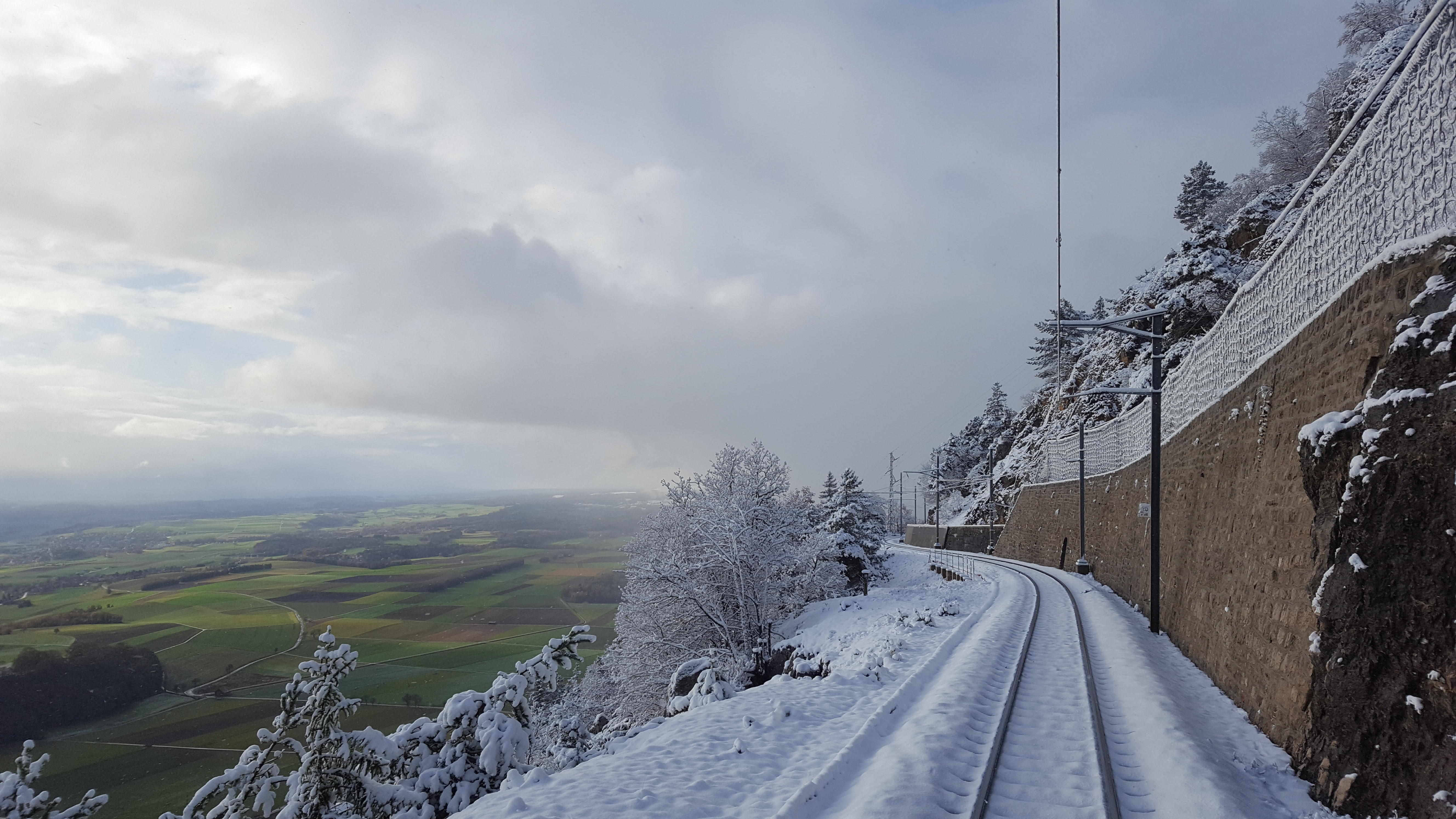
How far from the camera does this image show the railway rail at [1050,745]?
18.6 feet

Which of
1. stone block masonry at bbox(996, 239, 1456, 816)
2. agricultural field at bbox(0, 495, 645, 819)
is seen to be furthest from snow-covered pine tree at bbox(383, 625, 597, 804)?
stone block masonry at bbox(996, 239, 1456, 816)

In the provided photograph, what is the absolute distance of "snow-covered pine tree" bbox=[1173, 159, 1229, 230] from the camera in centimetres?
5038

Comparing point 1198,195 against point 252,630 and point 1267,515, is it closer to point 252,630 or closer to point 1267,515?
point 1267,515

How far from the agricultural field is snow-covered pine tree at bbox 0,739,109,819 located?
2.35 m

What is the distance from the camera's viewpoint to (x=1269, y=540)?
8.14 metres

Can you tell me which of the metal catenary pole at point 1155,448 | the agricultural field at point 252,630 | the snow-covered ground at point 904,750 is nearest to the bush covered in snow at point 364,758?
the agricultural field at point 252,630

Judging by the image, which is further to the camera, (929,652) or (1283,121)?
(1283,121)

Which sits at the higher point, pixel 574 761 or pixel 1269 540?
pixel 1269 540

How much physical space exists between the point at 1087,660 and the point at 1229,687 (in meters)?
2.52

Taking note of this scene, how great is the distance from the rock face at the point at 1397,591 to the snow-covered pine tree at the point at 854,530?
24.6 m

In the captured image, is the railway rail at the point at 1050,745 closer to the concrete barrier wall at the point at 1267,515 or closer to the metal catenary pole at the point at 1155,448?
the concrete barrier wall at the point at 1267,515

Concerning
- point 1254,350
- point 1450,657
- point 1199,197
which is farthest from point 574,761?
point 1199,197

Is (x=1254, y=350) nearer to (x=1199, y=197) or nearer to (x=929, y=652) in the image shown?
(x=929, y=652)

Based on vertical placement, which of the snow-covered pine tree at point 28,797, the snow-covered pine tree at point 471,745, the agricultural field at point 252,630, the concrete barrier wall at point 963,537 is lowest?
the agricultural field at point 252,630
